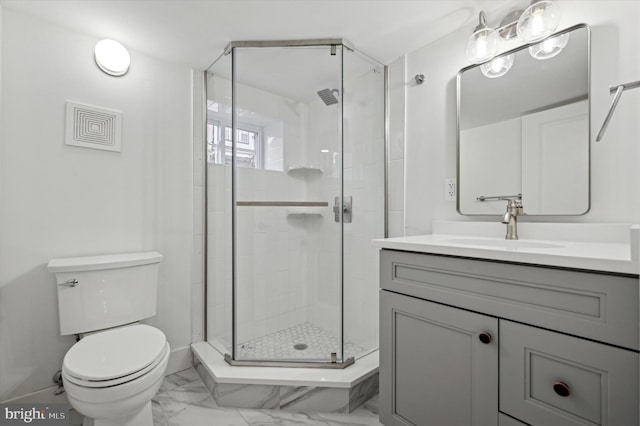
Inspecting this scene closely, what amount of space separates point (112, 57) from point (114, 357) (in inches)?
63.3

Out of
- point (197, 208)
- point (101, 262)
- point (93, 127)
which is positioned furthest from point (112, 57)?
point (101, 262)

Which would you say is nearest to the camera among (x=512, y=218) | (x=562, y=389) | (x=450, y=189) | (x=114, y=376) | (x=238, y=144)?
(x=562, y=389)

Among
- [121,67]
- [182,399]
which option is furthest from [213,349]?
[121,67]

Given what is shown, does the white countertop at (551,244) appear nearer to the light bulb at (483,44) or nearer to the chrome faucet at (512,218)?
the chrome faucet at (512,218)

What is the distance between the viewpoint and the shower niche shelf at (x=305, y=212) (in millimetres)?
2049

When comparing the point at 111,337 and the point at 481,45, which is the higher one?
the point at 481,45

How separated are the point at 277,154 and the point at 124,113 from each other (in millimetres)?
933

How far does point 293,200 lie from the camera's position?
2.05 meters

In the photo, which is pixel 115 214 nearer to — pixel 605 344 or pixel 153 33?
pixel 153 33

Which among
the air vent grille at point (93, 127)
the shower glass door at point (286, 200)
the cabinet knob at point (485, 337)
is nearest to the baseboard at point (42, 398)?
the shower glass door at point (286, 200)

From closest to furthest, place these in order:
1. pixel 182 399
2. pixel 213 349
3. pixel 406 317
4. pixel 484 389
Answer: pixel 484 389 → pixel 406 317 → pixel 182 399 → pixel 213 349

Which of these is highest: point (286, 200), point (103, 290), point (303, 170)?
point (303, 170)

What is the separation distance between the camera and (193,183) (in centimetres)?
210

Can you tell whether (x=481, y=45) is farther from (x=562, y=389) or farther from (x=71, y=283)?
(x=71, y=283)
